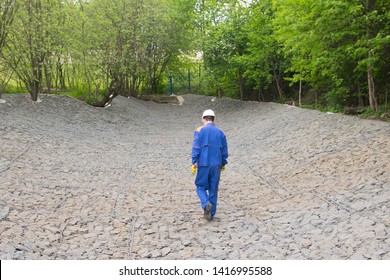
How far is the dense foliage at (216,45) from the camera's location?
11.5 metres

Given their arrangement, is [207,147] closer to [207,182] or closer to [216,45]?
[207,182]

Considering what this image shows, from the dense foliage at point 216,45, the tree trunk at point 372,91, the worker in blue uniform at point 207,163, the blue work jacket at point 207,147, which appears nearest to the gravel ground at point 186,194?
the worker in blue uniform at point 207,163

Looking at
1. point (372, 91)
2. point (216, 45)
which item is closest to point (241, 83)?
point (216, 45)

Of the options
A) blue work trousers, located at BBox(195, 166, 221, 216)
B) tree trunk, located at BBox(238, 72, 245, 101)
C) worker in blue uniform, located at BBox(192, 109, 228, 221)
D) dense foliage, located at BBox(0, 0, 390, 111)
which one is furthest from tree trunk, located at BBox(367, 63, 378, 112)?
tree trunk, located at BBox(238, 72, 245, 101)

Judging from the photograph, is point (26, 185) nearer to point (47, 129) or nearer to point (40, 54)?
point (47, 129)

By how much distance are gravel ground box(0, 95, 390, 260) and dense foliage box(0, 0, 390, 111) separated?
2.08 metres

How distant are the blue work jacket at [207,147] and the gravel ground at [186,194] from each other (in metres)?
0.94

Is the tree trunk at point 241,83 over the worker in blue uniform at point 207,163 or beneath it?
over

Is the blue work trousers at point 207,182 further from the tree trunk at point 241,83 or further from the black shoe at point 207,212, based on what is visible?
the tree trunk at point 241,83

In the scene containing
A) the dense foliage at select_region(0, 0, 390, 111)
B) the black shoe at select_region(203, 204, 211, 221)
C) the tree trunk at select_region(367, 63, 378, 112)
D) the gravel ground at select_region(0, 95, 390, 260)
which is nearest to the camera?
the gravel ground at select_region(0, 95, 390, 260)

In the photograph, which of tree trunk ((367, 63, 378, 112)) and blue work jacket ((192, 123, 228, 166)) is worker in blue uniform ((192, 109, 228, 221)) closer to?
blue work jacket ((192, 123, 228, 166))

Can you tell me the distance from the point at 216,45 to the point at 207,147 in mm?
18690

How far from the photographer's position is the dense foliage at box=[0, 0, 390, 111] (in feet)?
37.7

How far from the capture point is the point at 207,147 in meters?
6.38
